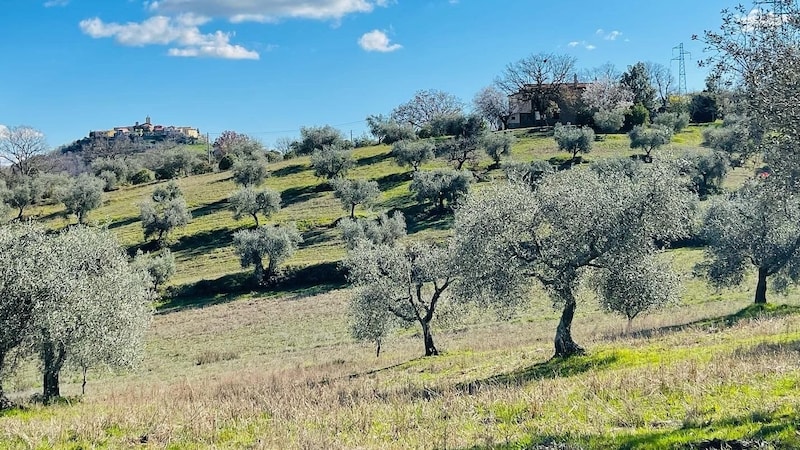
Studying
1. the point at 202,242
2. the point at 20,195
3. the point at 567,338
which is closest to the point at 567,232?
the point at 567,338

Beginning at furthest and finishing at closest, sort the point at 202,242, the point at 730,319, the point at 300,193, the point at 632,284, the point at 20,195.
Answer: the point at 300,193 < the point at 20,195 < the point at 202,242 < the point at 730,319 < the point at 632,284

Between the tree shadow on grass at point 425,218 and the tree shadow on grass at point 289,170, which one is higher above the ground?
the tree shadow on grass at point 289,170

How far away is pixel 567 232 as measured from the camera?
74.7ft

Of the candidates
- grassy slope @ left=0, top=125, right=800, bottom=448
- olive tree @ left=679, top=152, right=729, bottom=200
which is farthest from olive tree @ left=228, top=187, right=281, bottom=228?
olive tree @ left=679, top=152, right=729, bottom=200

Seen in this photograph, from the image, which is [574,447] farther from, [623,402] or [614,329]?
[614,329]

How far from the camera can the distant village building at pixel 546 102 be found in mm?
130250

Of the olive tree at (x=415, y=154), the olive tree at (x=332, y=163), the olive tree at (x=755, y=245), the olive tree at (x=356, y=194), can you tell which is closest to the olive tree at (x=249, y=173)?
the olive tree at (x=332, y=163)

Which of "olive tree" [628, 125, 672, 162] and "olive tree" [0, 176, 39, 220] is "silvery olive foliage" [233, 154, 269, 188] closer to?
"olive tree" [0, 176, 39, 220]

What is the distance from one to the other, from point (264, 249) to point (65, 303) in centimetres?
4057

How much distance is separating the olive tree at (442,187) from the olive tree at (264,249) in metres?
22.5

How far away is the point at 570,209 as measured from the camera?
2248 cm

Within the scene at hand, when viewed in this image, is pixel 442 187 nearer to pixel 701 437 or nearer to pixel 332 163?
pixel 332 163

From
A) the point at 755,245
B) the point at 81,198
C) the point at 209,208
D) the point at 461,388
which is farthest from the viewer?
the point at 209,208

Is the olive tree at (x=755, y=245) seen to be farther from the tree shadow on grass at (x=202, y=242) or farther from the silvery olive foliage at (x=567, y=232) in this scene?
the tree shadow on grass at (x=202, y=242)
